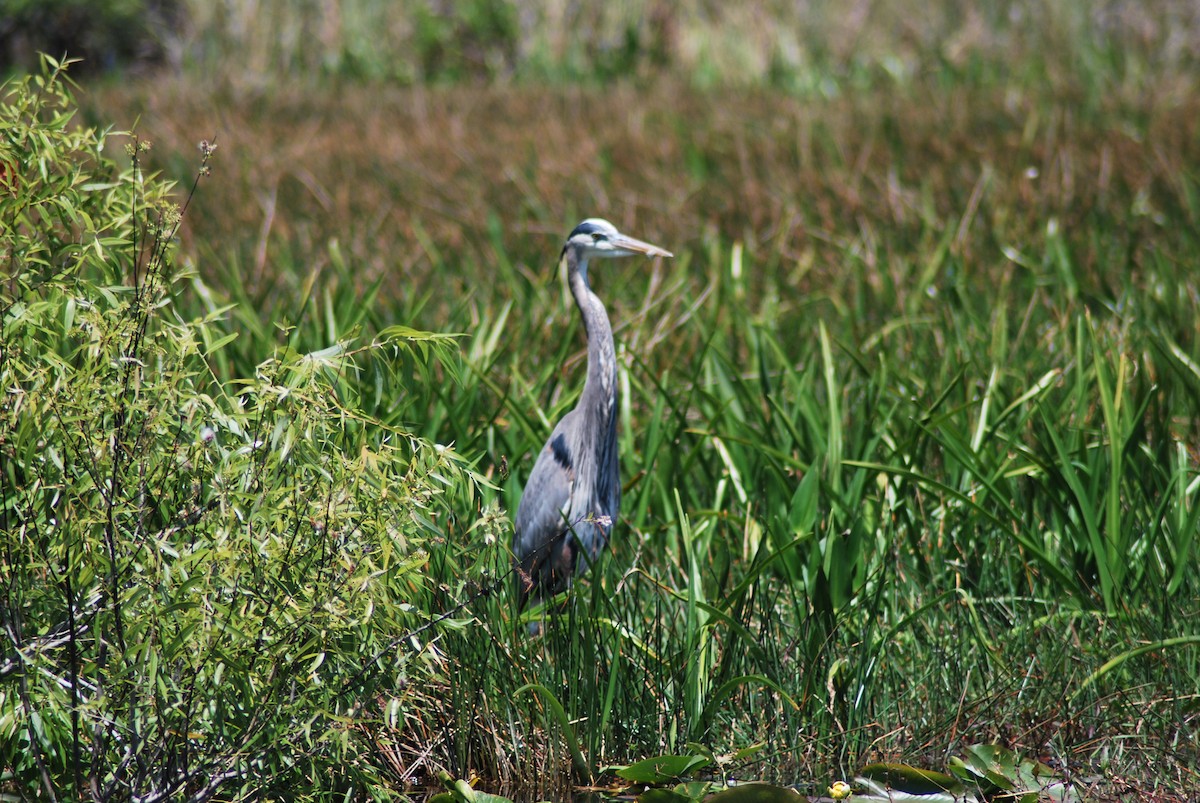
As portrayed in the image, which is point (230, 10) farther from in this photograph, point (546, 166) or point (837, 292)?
point (837, 292)

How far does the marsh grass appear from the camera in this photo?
2.23 metres

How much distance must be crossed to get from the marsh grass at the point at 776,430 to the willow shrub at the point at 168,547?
0.03 m

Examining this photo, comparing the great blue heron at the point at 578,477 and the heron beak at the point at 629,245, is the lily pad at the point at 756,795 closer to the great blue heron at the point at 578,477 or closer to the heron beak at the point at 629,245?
the great blue heron at the point at 578,477

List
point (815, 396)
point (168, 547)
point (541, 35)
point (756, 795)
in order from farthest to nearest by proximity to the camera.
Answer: point (541, 35) → point (815, 396) → point (756, 795) → point (168, 547)

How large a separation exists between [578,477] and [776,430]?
2.98 feet

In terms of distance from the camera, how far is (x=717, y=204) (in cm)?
634

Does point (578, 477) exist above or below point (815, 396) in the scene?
above

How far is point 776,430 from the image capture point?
11.8 ft

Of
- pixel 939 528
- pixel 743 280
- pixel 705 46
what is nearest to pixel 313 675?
pixel 939 528

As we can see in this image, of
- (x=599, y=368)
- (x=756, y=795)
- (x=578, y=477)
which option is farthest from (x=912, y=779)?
(x=599, y=368)

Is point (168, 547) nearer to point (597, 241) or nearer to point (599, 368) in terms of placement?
point (599, 368)

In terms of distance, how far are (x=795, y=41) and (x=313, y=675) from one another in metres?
11.3

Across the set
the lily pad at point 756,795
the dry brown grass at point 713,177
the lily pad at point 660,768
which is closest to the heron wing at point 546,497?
the lily pad at point 660,768

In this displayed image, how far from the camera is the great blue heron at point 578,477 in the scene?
2.93 m
